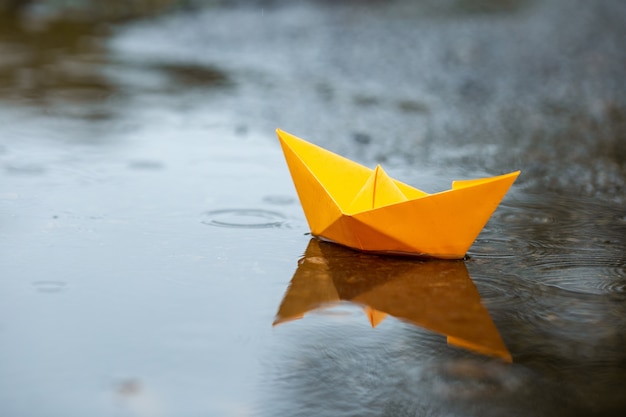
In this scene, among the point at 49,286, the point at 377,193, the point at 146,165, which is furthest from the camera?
the point at 146,165

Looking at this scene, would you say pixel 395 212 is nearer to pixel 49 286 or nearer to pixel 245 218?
pixel 245 218

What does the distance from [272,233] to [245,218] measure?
0.19 m

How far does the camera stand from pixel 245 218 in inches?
118

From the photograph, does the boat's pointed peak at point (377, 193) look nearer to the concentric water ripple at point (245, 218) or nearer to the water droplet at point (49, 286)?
the concentric water ripple at point (245, 218)

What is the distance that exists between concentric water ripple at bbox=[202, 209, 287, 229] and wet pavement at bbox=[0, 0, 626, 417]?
12mm

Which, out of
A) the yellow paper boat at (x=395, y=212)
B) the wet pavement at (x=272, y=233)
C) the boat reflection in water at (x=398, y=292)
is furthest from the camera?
the yellow paper boat at (x=395, y=212)

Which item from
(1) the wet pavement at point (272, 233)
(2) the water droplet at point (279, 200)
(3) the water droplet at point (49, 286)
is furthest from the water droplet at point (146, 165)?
(3) the water droplet at point (49, 286)

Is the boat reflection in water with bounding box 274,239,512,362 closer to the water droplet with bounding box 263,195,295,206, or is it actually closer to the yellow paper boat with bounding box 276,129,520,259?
the yellow paper boat with bounding box 276,129,520,259

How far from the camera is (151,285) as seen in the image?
233 cm

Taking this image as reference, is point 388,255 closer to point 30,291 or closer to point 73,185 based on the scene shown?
point 30,291

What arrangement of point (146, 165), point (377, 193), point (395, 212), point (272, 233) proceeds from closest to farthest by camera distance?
point (395, 212) < point (377, 193) < point (272, 233) < point (146, 165)

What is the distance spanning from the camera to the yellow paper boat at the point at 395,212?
8.08 ft

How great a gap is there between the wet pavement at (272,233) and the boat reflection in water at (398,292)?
1.2 inches

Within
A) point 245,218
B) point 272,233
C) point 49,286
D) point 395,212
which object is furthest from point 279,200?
point 49,286
